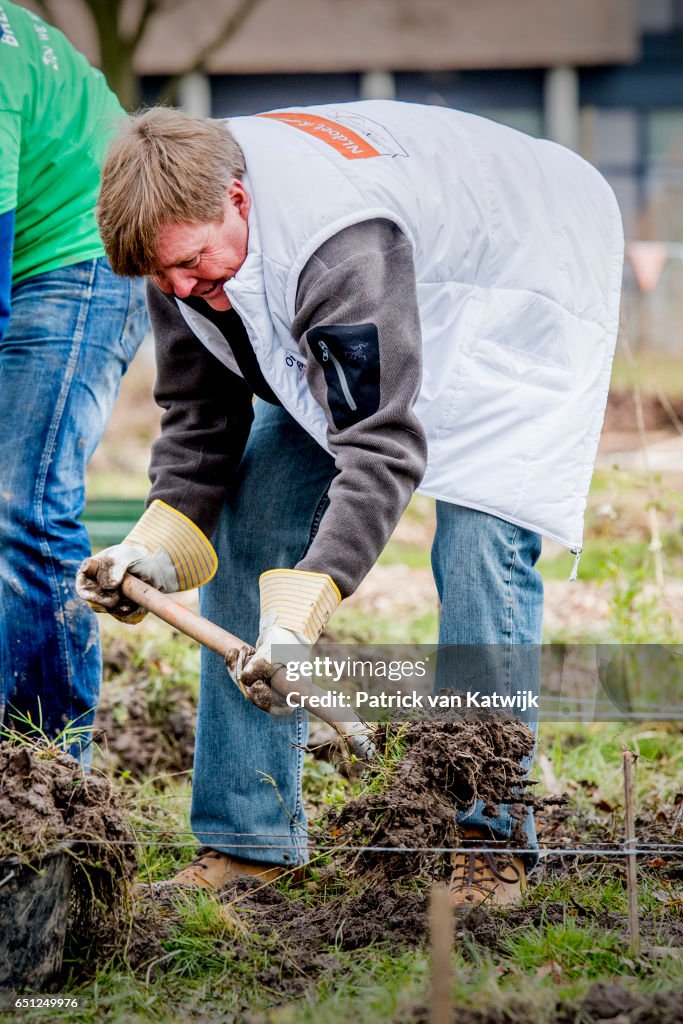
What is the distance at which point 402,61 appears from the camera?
1627cm

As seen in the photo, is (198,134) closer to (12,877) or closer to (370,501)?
(370,501)

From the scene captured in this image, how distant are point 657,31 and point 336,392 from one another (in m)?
16.4

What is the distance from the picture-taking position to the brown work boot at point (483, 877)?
2.34 metres

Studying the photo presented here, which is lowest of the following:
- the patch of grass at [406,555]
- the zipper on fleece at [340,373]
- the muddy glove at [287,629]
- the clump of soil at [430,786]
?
the clump of soil at [430,786]

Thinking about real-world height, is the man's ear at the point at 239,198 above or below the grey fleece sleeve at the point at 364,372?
above

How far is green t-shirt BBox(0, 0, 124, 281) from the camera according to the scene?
8.64 ft

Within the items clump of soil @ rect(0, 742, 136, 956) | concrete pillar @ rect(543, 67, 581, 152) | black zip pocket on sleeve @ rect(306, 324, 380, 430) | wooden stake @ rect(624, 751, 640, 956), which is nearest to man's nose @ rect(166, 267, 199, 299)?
black zip pocket on sleeve @ rect(306, 324, 380, 430)

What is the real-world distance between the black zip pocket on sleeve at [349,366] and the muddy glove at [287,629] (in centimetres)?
31

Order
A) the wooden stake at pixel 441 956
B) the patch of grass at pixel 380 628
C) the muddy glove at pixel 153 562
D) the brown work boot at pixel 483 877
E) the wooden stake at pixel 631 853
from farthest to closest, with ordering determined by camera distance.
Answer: the patch of grass at pixel 380 628 < the muddy glove at pixel 153 562 < the brown work boot at pixel 483 877 < the wooden stake at pixel 631 853 < the wooden stake at pixel 441 956

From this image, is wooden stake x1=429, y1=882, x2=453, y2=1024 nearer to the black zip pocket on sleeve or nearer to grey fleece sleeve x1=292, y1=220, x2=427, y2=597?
grey fleece sleeve x1=292, y1=220, x2=427, y2=597

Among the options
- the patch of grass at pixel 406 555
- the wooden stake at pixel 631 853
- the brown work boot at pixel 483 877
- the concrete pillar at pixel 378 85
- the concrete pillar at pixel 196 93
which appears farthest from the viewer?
the concrete pillar at pixel 196 93

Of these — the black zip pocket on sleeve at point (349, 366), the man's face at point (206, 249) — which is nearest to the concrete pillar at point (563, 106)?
the man's face at point (206, 249)

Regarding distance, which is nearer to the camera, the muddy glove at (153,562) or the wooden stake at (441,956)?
the wooden stake at (441,956)

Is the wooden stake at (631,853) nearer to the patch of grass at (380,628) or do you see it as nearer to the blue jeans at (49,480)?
the blue jeans at (49,480)
